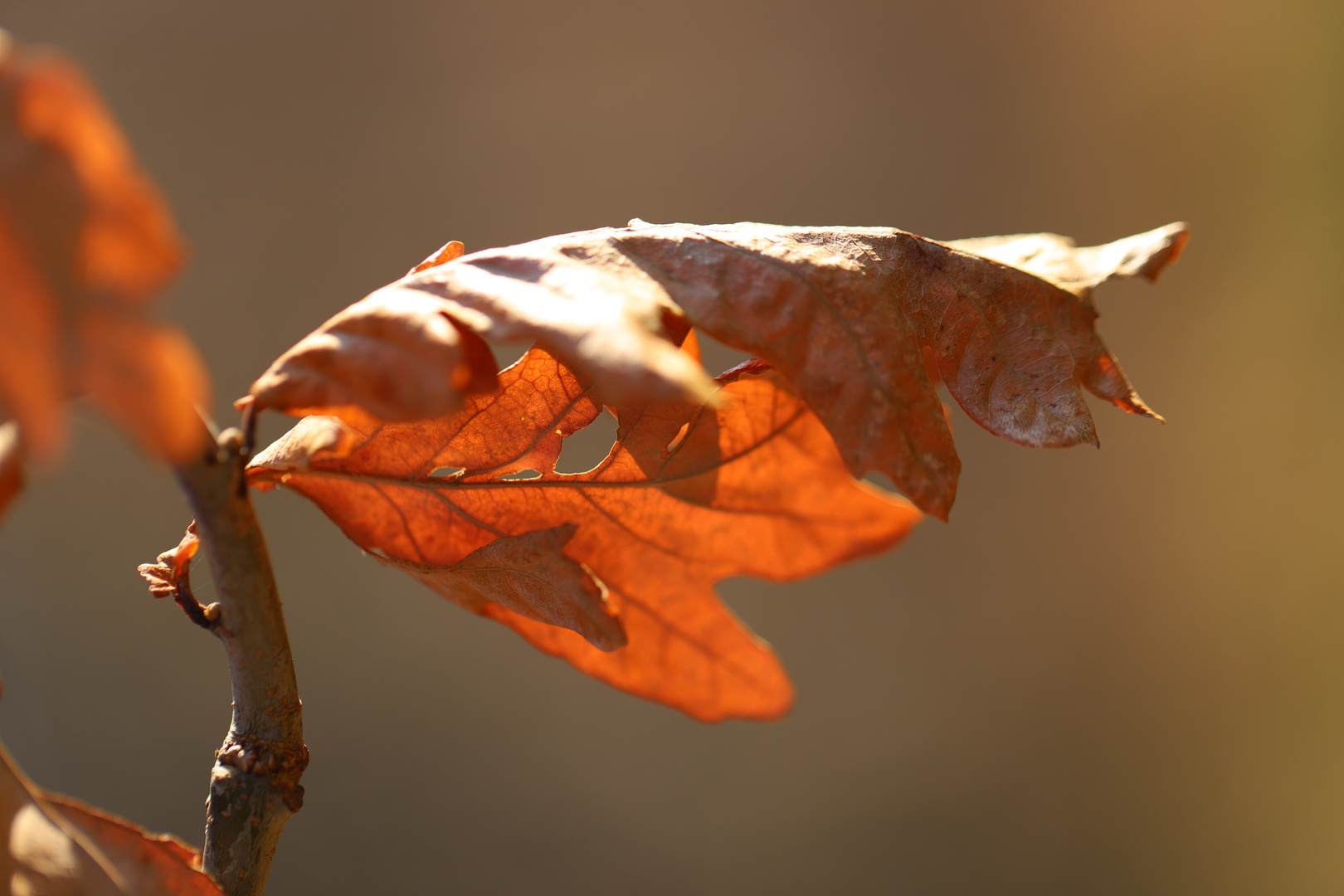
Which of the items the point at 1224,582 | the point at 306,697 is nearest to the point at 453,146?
the point at 306,697

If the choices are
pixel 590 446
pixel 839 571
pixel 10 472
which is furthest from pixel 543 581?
pixel 839 571

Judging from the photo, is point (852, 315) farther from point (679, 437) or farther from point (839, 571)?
point (839, 571)

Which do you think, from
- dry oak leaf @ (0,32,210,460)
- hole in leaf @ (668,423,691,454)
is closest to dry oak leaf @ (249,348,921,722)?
hole in leaf @ (668,423,691,454)

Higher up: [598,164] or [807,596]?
[598,164]

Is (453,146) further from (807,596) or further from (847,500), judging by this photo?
(847,500)

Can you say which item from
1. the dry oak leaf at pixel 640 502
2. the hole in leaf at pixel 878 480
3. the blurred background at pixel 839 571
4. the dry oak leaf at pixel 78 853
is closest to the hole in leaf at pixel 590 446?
the blurred background at pixel 839 571

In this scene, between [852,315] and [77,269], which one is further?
[852,315]
